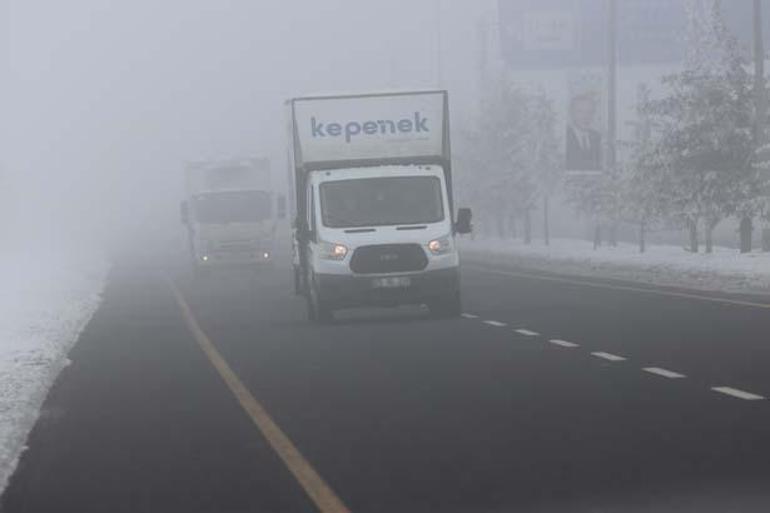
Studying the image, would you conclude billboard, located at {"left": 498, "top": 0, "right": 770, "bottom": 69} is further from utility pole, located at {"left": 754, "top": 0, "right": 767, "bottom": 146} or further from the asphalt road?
the asphalt road

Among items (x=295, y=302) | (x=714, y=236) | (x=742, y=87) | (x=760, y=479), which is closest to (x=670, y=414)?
(x=760, y=479)

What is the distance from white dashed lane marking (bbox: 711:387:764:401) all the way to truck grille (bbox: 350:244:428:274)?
1135cm

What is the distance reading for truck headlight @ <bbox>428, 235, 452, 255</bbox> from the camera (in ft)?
89.3

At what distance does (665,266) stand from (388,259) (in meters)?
15.8

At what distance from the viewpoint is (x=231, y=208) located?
51906 millimetres

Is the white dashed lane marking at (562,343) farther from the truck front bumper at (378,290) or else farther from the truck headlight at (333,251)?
the truck headlight at (333,251)

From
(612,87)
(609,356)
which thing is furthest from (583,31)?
(609,356)

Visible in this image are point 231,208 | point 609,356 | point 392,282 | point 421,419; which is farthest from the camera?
point 231,208

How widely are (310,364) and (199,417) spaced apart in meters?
4.88

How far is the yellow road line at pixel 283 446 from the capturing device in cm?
1093

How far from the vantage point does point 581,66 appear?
271ft

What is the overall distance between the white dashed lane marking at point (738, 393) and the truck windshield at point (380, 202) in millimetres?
11940

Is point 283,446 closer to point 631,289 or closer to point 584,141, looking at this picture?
point 631,289

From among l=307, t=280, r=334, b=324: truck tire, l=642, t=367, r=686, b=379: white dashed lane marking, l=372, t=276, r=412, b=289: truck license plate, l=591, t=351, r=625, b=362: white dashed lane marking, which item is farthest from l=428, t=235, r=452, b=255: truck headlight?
l=642, t=367, r=686, b=379: white dashed lane marking
